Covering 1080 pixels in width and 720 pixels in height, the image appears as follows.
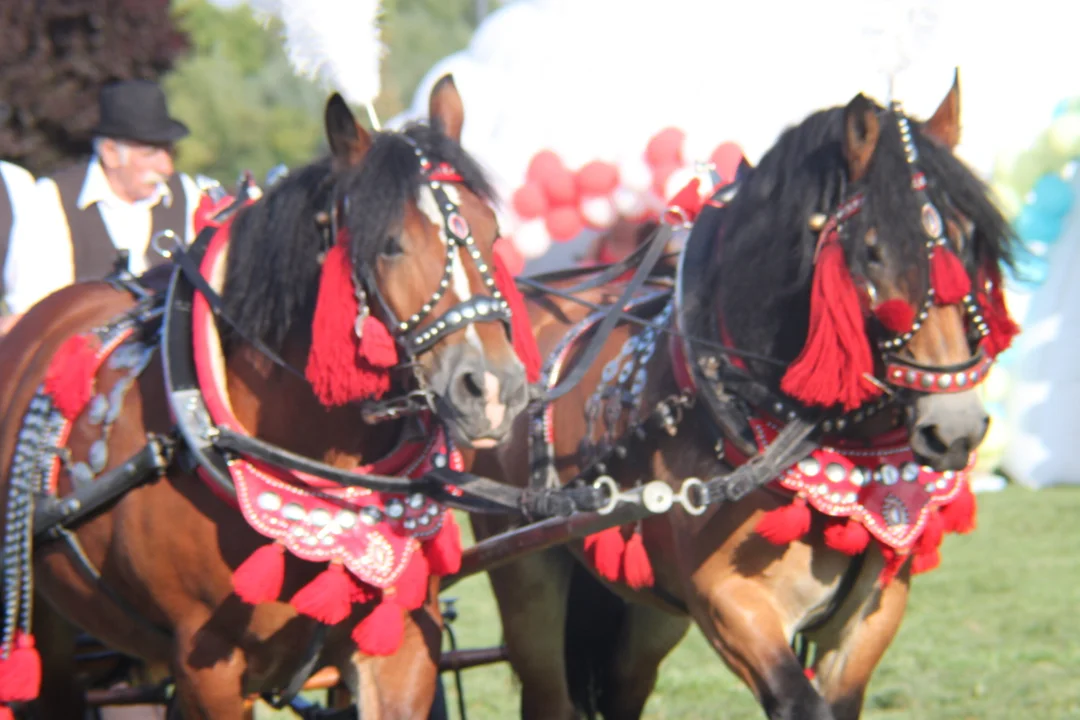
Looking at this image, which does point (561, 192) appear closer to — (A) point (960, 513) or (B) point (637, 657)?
(B) point (637, 657)

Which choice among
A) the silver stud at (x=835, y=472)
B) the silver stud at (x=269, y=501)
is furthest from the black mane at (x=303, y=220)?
the silver stud at (x=835, y=472)

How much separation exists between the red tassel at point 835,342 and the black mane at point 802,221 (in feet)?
0.16

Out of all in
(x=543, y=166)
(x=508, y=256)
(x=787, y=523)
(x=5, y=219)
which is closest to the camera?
(x=787, y=523)

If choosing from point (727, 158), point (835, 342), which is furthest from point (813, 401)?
point (727, 158)

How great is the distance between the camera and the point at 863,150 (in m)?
2.91

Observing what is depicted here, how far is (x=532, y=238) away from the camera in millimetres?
7824

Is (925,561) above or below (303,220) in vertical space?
below

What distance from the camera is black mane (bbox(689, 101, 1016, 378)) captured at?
285 cm

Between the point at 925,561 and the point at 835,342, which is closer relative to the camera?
the point at 835,342

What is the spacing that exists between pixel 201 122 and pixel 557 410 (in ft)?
77.2

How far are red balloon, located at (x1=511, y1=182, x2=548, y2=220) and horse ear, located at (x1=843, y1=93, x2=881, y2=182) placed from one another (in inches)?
198

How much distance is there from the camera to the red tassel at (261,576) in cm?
263

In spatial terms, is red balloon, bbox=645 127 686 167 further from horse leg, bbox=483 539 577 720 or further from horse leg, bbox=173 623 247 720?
horse leg, bbox=173 623 247 720

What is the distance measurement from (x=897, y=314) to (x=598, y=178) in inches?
204
